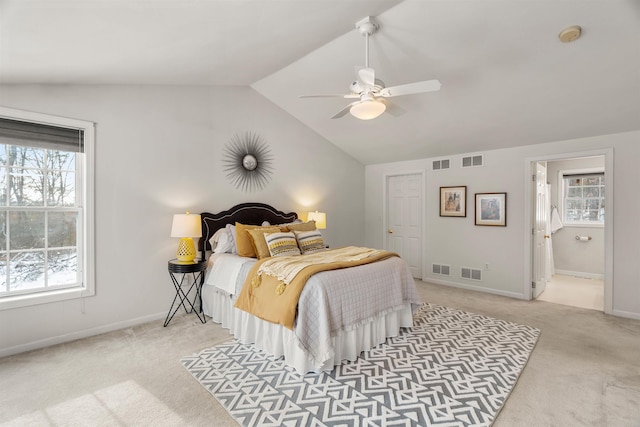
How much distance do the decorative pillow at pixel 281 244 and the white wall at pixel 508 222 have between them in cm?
295

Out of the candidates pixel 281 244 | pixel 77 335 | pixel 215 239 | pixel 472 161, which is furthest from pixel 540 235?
pixel 77 335

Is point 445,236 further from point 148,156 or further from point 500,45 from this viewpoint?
point 148,156

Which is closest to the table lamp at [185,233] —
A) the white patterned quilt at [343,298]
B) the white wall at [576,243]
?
the white patterned quilt at [343,298]

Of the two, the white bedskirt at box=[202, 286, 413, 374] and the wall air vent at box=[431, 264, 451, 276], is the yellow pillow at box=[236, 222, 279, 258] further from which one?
the wall air vent at box=[431, 264, 451, 276]

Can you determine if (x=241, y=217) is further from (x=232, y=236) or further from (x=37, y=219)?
(x=37, y=219)

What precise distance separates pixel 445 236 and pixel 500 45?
10.4ft

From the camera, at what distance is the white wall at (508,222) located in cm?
378

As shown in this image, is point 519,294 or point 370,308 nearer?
point 370,308

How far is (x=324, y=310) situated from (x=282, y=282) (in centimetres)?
45

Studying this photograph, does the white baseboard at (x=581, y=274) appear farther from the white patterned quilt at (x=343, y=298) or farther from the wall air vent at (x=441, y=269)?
the white patterned quilt at (x=343, y=298)

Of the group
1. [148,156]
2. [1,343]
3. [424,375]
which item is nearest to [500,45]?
[424,375]

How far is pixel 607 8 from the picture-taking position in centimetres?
236

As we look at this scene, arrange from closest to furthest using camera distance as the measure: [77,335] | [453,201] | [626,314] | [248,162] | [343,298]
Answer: [343,298] → [77,335] → [626,314] → [248,162] → [453,201]

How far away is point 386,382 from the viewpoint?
234 centimetres
